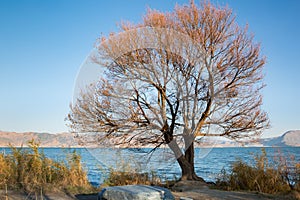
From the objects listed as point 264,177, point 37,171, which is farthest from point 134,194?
point 264,177

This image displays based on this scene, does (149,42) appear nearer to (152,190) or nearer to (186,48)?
(186,48)

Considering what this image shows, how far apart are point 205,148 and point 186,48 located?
3528mm

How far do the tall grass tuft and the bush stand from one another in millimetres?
4255

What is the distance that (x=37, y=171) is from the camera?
377 inches

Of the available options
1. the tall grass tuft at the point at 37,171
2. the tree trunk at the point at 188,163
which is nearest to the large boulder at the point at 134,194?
the tall grass tuft at the point at 37,171

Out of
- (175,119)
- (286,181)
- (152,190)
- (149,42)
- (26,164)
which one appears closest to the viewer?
(152,190)

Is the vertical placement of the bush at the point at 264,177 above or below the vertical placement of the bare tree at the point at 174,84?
below

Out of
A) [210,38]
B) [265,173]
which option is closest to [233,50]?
[210,38]

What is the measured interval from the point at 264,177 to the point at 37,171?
6360mm

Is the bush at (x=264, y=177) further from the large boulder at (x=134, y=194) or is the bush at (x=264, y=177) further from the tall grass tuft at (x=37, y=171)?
the tall grass tuft at (x=37, y=171)

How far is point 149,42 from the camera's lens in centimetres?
1045

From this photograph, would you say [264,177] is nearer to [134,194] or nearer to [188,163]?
[188,163]

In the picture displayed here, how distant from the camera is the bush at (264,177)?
29.0 feet

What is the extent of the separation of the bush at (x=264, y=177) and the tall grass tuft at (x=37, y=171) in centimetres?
425
